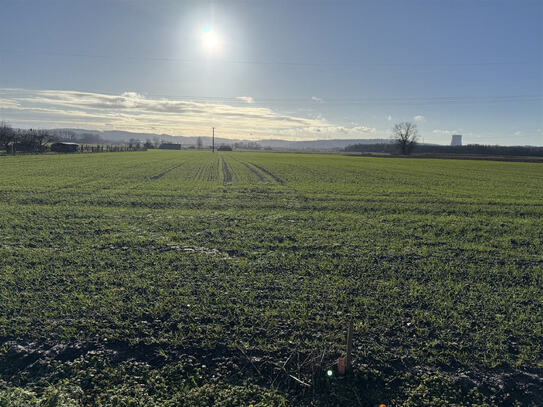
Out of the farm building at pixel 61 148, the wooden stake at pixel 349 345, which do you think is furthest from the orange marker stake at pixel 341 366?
the farm building at pixel 61 148

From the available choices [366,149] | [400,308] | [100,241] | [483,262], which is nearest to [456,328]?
[400,308]

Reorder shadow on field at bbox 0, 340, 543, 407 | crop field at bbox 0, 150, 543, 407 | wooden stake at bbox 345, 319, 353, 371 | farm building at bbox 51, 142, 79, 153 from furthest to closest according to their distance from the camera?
farm building at bbox 51, 142, 79, 153, wooden stake at bbox 345, 319, 353, 371, crop field at bbox 0, 150, 543, 407, shadow on field at bbox 0, 340, 543, 407

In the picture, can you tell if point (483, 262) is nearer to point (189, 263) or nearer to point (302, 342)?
point (302, 342)

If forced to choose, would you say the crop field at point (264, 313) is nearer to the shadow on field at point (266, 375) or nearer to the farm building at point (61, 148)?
the shadow on field at point (266, 375)

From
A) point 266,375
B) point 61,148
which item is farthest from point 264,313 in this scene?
point 61,148

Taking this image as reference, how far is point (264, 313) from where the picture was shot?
19.4 feet

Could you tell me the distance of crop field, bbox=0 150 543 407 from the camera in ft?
14.2

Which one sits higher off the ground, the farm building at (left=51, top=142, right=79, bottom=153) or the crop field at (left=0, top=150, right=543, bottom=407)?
the farm building at (left=51, top=142, right=79, bottom=153)

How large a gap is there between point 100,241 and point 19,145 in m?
70.4

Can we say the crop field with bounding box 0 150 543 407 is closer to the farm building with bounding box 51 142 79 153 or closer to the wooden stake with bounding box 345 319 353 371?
the wooden stake with bounding box 345 319 353 371

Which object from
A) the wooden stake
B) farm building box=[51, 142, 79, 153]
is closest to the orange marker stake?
the wooden stake

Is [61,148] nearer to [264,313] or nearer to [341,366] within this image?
[264,313]

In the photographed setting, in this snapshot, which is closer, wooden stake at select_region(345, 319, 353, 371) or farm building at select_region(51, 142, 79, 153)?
wooden stake at select_region(345, 319, 353, 371)

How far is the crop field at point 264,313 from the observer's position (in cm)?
432
